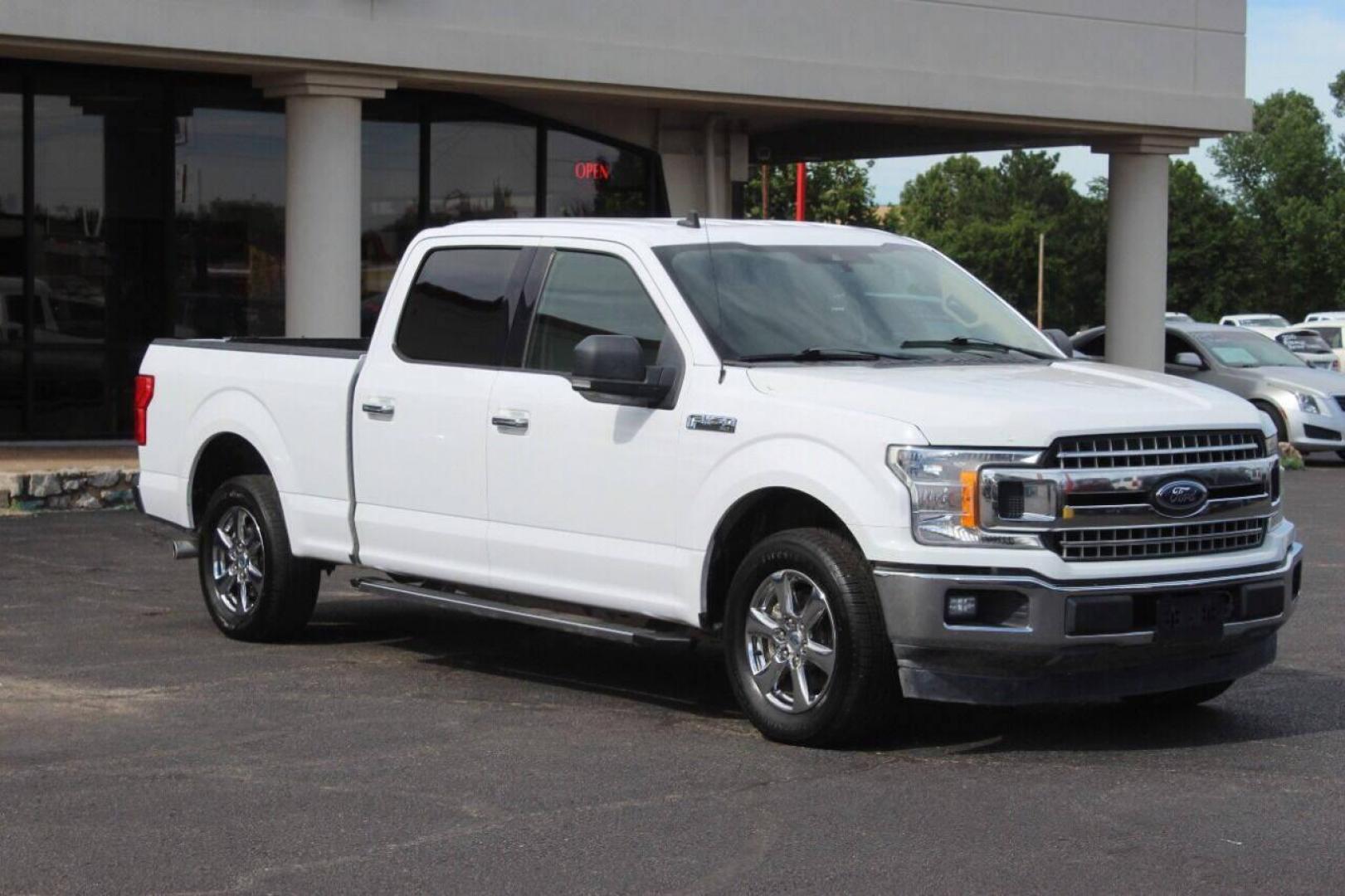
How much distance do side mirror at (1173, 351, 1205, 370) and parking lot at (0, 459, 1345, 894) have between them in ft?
47.5

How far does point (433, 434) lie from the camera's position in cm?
905

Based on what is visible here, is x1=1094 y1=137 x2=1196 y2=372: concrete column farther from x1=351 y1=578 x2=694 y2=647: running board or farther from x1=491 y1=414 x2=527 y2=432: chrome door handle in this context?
x1=491 y1=414 x2=527 y2=432: chrome door handle

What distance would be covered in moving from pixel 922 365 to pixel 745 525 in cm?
96

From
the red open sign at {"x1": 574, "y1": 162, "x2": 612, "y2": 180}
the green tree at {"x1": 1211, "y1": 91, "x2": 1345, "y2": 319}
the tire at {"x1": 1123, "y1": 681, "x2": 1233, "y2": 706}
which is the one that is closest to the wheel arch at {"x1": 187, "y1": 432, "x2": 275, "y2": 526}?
the tire at {"x1": 1123, "y1": 681, "x2": 1233, "y2": 706}

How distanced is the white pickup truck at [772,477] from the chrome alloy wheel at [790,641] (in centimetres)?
1

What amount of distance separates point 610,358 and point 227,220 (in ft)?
42.7

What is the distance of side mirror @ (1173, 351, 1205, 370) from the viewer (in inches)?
955

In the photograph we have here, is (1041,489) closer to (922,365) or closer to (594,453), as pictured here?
(922,365)

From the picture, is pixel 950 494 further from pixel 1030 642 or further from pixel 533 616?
pixel 533 616

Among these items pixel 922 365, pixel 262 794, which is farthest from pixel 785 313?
pixel 262 794

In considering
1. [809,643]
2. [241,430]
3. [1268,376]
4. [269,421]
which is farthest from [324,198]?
[1268,376]

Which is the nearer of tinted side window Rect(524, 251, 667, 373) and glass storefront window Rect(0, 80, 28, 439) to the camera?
tinted side window Rect(524, 251, 667, 373)

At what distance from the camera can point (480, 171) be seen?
844 inches

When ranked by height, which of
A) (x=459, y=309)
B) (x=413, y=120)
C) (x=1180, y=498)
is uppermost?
(x=413, y=120)
